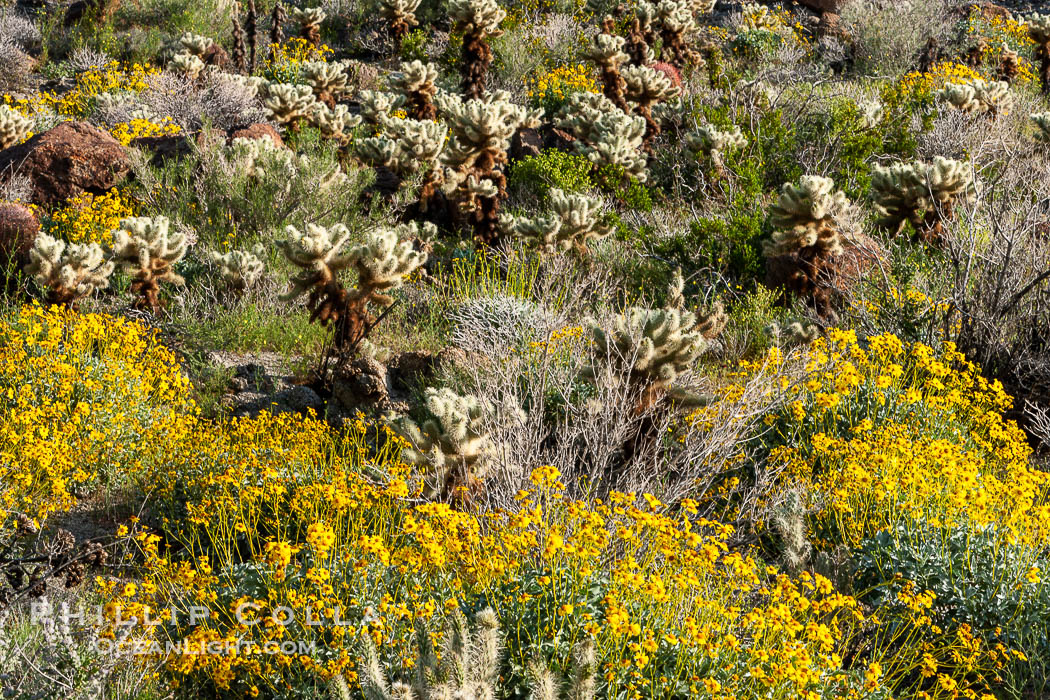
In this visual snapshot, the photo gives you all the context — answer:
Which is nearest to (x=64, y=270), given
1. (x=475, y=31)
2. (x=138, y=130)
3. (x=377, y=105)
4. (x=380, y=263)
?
(x=380, y=263)

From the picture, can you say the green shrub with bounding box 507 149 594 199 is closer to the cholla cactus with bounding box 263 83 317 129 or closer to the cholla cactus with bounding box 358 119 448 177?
the cholla cactus with bounding box 358 119 448 177

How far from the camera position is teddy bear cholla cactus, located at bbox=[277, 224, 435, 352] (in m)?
6.71

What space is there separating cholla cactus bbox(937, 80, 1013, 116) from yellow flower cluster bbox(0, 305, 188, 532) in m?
10.7

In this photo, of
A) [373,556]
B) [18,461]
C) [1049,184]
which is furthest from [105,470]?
[1049,184]

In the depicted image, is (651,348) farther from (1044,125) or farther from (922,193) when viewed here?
(1044,125)

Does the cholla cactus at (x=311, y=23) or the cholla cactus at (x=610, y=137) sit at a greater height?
the cholla cactus at (x=311, y=23)

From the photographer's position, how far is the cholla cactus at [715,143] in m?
11.3

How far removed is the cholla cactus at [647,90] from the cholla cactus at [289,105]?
426cm

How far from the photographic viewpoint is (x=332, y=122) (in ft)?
40.4

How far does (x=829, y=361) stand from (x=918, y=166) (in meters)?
3.06

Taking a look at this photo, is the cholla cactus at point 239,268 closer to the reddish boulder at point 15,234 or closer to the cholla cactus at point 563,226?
the reddish boulder at point 15,234

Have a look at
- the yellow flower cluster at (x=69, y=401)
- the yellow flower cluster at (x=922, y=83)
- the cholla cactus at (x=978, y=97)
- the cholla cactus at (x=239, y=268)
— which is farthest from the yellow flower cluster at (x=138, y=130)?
the cholla cactus at (x=978, y=97)

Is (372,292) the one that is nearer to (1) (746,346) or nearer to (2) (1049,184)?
(1) (746,346)

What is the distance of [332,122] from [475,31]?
9.01ft
